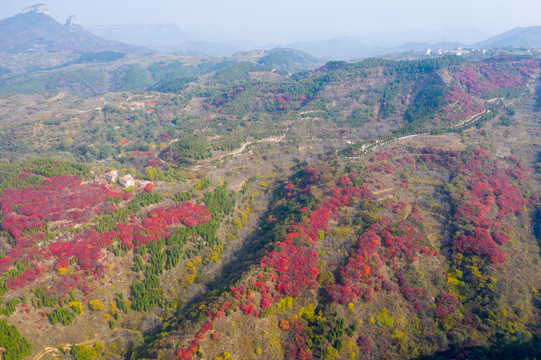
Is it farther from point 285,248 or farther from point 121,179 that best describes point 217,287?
point 121,179

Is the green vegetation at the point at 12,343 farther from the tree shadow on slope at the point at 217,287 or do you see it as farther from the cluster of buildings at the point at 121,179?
the cluster of buildings at the point at 121,179

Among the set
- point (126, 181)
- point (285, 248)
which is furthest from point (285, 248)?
point (126, 181)

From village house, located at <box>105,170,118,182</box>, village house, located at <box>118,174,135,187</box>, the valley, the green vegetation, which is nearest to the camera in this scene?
the green vegetation

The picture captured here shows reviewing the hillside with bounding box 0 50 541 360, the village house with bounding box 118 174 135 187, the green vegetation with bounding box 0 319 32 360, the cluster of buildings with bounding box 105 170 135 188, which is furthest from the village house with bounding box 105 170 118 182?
the green vegetation with bounding box 0 319 32 360

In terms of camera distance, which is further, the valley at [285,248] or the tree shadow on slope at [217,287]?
the tree shadow on slope at [217,287]

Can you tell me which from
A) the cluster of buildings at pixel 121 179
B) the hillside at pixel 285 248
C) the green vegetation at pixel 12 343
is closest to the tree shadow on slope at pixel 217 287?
the hillside at pixel 285 248

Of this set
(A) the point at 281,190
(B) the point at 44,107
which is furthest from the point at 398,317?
(B) the point at 44,107

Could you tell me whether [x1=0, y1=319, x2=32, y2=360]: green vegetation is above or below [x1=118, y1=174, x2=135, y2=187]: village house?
below

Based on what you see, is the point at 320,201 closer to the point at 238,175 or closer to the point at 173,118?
the point at 238,175

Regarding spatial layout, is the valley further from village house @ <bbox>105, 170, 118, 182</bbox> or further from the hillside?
village house @ <bbox>105, 170, 118, 182</bbox>
